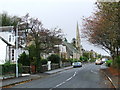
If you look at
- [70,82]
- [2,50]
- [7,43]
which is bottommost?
[70,82]

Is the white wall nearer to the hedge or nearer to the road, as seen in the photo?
the hedge

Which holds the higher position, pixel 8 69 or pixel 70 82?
pixel 8 69

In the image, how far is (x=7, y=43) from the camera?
4359 centimetres

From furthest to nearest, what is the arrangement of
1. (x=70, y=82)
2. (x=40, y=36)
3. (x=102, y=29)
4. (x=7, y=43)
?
(x=7, y=43) → (x=40, y=36) → (x=102, y=29) → (x=70, y=82)

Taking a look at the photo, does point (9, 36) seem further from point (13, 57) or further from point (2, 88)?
point (2, 88)

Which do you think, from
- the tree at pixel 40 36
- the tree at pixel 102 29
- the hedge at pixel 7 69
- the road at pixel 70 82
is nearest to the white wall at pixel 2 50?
the tree at pixel 40 36

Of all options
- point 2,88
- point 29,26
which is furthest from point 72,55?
point 2,88

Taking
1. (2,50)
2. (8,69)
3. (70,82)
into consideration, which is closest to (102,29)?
(70,82)

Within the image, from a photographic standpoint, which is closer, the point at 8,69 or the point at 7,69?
the point at 7,69

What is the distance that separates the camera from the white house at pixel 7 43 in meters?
42.1

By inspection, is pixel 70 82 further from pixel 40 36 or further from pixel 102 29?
pixel 40 36

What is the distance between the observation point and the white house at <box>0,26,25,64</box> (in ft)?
138

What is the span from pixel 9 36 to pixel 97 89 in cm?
3281

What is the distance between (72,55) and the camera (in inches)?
4048
